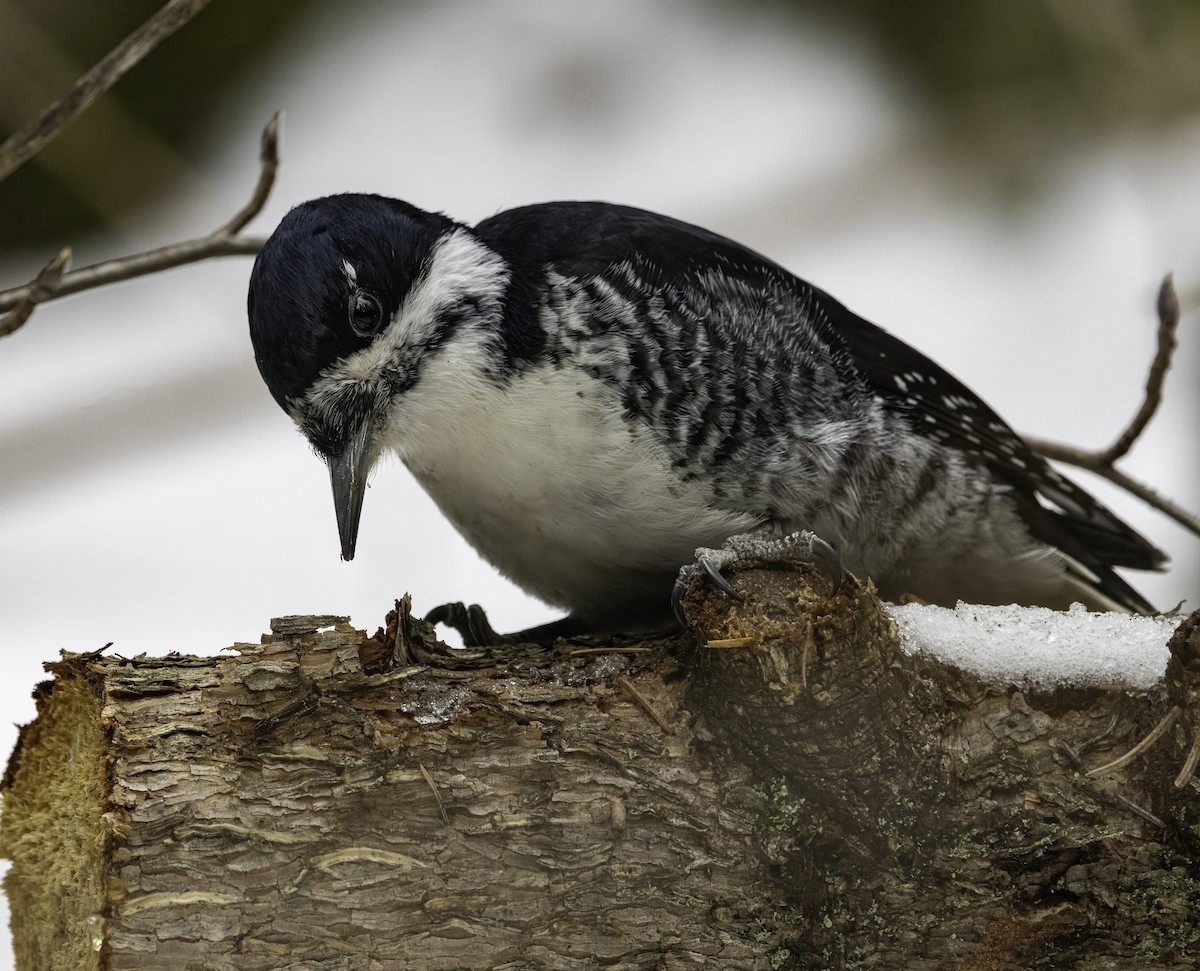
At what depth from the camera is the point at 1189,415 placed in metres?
5.14

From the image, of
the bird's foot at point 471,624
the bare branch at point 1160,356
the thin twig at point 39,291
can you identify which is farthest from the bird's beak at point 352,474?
the bare branch at point 1160,356

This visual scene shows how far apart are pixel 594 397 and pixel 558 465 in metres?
0.16

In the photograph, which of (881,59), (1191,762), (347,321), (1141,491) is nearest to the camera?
(1191,762)

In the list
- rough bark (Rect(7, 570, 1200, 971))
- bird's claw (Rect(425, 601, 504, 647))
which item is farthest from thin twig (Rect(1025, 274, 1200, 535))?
bird's claw (Rect(425, 601, 504, 647))

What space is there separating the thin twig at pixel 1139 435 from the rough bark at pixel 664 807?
101 centimetres

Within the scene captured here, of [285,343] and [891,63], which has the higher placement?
[891,63]

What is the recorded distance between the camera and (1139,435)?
10.7 feet

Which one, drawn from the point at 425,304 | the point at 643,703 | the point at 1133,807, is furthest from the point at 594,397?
the point at 1133,807

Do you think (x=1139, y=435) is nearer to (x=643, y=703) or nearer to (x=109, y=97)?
(x=643, y=703)

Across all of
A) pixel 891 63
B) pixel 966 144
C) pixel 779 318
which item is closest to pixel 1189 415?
pixel 966 144

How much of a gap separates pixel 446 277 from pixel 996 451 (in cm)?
154

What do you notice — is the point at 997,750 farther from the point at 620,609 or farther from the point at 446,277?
the point at 446,277

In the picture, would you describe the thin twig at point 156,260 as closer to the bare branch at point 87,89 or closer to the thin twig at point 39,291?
the thin twig at point 39,291

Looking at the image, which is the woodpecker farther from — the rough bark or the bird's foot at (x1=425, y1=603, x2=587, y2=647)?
the rough bark
